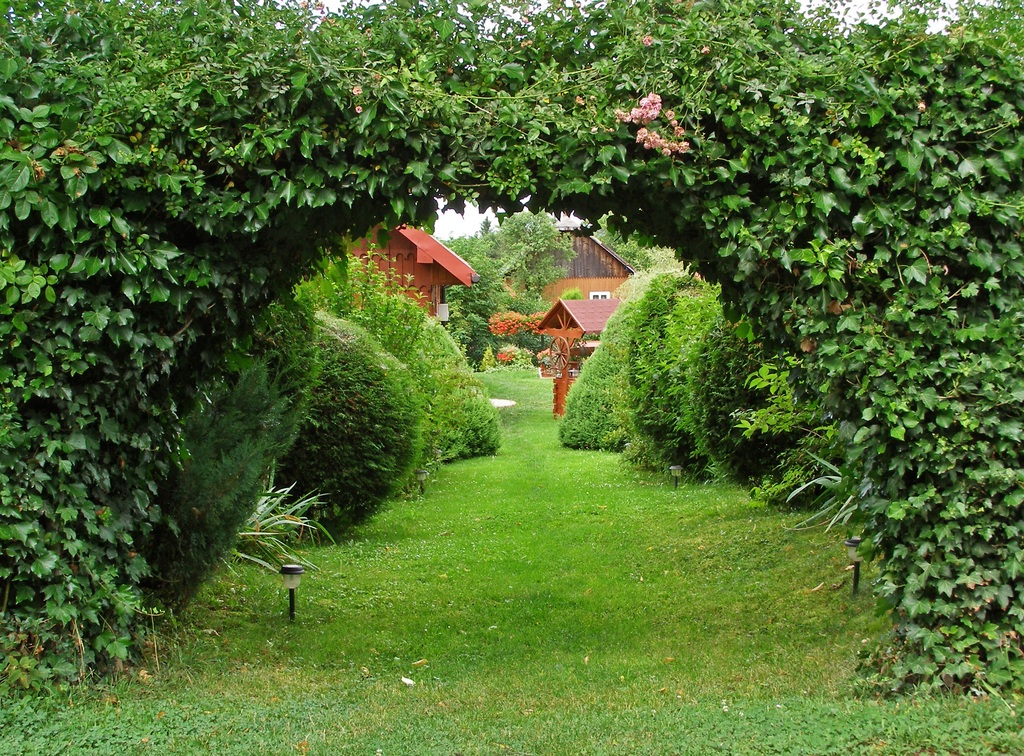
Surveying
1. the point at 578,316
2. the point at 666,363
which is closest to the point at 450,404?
the point at 666,363

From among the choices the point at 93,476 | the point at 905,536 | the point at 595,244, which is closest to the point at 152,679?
the point at 93,476

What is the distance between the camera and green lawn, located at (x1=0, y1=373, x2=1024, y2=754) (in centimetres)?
371

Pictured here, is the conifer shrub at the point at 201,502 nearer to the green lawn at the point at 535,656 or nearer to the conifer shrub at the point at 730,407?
the green lawn at the point at 535,656

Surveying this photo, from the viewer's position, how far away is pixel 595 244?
43.8 metres

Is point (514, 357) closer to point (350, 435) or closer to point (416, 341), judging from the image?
point (416, 341)

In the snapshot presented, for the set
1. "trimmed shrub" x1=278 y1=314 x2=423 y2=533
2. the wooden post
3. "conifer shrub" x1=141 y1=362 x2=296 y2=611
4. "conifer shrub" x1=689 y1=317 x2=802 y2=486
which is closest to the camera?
"conifer shrub" x1=141 y1=362 x2=296 y2=611

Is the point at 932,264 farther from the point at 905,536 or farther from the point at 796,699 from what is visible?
the point at 796,699

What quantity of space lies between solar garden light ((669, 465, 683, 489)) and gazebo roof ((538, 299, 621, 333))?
13.0 m

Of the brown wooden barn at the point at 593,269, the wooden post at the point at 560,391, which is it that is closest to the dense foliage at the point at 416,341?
the wooden post at the point at 560,391

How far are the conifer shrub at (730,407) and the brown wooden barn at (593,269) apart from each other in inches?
1300

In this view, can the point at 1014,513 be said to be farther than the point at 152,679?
No

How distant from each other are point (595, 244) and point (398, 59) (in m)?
40.1

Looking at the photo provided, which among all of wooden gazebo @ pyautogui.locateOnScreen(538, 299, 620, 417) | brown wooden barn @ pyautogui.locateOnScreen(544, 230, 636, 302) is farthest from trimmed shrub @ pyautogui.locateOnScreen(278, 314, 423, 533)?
brown wooden barn @ pyautogui.locateOnScreen(544, 230, 636, 302)

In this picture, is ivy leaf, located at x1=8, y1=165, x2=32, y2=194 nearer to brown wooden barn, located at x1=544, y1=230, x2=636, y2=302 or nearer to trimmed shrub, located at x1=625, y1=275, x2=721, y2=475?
trimmed shrub, located at x1=625, y1=275, x2=721, y2=475
